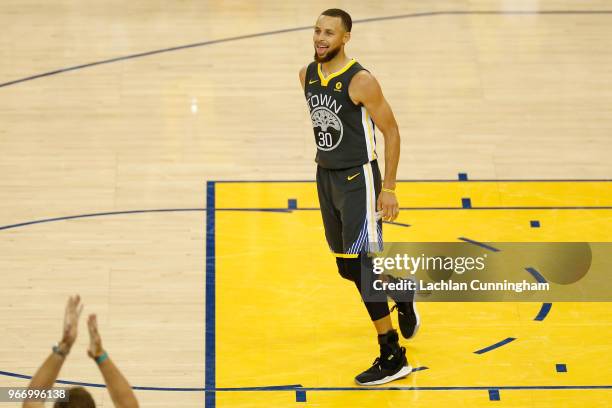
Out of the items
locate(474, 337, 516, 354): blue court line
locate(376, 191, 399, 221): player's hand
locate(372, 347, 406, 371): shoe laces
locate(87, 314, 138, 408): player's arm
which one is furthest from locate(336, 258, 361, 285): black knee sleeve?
locate(87, 314, 138, 408): player's arm

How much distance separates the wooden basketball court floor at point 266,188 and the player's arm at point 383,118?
1.07m

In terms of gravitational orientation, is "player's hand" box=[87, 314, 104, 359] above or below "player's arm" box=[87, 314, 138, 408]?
above

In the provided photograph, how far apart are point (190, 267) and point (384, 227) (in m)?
1.35

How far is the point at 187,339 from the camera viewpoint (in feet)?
21.5

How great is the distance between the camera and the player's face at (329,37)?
227 inches

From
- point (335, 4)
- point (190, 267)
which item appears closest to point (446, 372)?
point (190, 267)

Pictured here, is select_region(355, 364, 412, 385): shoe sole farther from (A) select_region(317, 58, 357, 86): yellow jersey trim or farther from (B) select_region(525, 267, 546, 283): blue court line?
(A) select_region(317, 58, 357, 86): yellow jersey trim

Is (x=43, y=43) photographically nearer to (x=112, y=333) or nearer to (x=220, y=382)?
(x=112, y=333)

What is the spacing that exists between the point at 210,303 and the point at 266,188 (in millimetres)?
1127

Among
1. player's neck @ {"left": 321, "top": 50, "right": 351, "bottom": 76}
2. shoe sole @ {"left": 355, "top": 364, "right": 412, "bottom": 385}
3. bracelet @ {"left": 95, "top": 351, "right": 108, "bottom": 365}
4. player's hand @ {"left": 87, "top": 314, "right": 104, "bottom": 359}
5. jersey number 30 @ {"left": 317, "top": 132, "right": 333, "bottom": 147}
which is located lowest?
shoe sole @ {"left": 355, "top": 364, "right": 412, "bottom": 385}

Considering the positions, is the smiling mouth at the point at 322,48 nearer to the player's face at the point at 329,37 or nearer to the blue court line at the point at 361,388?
the player's face at the point at 329,37

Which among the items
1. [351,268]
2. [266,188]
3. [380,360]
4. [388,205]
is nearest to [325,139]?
[388,205]

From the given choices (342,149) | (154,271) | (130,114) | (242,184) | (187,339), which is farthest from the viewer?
(130,114)

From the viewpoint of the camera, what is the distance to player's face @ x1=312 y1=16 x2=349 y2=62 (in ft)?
19.0
